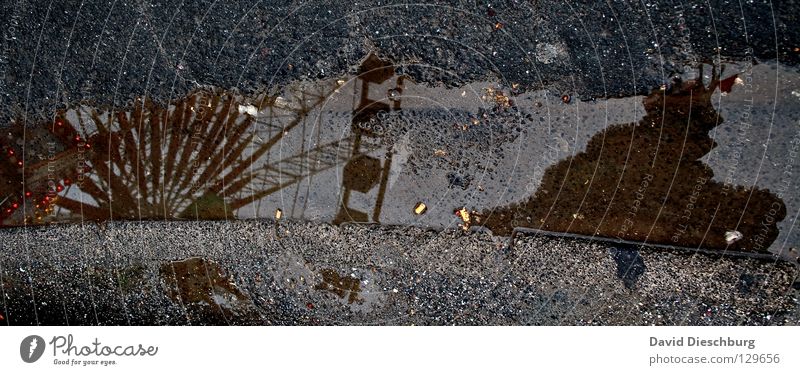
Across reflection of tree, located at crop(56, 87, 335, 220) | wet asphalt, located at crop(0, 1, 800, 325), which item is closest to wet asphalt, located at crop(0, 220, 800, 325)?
wet asphalt, located at crop(0, 1, 800, 325)

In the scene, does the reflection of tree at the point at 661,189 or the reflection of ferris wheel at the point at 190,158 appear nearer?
the reflection of tree at the point at 661,189

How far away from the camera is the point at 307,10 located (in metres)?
2.32

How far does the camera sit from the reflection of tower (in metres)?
2.37

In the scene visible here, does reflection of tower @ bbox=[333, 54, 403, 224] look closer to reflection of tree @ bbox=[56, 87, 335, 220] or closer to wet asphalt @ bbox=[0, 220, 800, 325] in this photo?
wet asphalt @ bbox=[0, 220, 800, 325]

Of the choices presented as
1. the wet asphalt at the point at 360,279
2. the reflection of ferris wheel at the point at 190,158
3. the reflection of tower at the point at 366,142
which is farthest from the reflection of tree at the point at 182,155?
the reflection of tower at the point at 366,142

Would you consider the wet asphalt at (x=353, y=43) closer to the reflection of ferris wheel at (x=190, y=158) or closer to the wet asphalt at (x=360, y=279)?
the reflection of ferris wheel at (x=190, y=158)

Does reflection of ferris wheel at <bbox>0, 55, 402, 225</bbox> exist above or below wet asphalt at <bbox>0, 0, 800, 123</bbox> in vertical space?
below

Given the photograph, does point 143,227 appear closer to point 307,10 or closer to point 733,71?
point 307,10

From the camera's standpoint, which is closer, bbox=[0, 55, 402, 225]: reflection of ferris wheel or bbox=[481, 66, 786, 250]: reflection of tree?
bbox=[481, 66, 786, 250]: reflection of tree

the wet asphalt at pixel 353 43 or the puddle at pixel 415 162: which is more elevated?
the wet asphalt at pixel 353 43

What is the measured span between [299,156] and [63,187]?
1.25 metres

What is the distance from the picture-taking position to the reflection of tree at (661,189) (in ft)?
7.33

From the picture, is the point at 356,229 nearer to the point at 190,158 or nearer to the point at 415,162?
the point at 415,162

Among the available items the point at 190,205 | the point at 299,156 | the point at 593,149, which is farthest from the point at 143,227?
the point at 593,149
